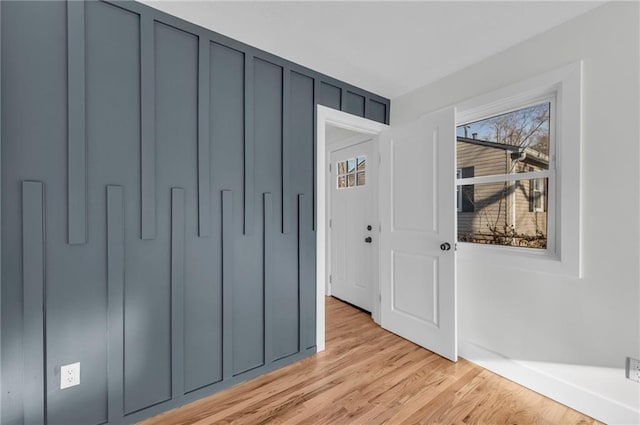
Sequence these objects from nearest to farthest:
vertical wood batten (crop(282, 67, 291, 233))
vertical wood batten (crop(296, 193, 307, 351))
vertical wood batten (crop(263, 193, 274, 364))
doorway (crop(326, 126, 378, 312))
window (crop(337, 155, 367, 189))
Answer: vertical wood batten (crop(263, 193, 274, 364)), vertical wood batten (crop(282, 67, 291, 233)), vertical wood batten (crop(296, 193, 307, 351)), doorway (crop(326, 126, 378, 312)), window (crop(337, 155, 367, 189))

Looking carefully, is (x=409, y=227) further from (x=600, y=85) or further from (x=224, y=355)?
(x=224, y=355)

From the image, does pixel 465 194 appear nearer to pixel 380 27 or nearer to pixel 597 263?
pixel 597 263

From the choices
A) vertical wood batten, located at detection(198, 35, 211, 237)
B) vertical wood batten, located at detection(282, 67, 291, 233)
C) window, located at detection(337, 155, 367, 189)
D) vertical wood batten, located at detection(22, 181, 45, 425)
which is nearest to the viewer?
vertical wood batten, located at detection(22, 181, 45, 425)

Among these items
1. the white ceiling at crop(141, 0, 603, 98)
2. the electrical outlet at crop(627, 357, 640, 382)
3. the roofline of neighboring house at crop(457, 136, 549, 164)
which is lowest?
the electrical outlet at crop(627, 357, 640, 382)

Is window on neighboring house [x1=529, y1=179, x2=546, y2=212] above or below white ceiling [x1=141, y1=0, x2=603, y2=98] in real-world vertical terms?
below

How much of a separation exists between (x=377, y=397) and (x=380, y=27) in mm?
2473

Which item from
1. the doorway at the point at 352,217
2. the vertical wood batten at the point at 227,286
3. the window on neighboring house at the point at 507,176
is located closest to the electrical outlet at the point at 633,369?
the window on neighboring house at the point at 507,176

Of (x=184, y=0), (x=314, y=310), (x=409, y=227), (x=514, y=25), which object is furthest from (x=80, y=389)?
(x=514, y=25)

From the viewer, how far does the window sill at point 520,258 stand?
5.90 feet

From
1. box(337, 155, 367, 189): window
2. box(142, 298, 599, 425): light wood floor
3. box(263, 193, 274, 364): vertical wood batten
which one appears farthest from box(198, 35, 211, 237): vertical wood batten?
box(337, 155, 367, 189): window

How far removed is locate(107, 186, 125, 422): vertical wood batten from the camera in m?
1.54

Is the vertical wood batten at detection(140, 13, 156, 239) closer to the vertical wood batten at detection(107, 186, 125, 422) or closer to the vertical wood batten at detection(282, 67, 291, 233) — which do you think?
the vertical wood batten at detection(107, 186, 125, 422)

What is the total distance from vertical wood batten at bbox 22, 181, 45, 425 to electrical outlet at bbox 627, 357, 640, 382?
123 inches

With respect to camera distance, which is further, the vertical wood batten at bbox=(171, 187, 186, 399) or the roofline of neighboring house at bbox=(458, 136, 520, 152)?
the roofline of neighboring house at bbox=(458, 136, 520, 152)
